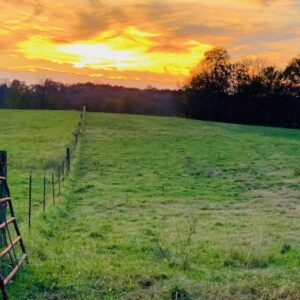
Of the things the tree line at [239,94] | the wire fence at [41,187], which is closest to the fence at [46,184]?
the wire fence at [41,187]

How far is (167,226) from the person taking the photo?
644 inches

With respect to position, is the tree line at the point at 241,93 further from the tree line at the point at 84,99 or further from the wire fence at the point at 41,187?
the wire fence at the point at 41,187

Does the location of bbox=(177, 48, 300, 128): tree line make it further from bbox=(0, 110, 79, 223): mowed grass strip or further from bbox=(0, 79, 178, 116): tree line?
bbox=(0, 110, 79, 223): mowed grass strip

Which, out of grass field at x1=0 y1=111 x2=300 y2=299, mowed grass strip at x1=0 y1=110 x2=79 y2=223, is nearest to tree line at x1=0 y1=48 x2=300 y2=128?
mowed grass strip at x1=0 y1=110 x2=79 y2=223

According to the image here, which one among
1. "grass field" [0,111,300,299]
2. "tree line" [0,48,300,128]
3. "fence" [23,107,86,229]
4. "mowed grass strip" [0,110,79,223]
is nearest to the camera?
"grass field" [0,111,300,299]

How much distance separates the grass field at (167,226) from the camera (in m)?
8.99

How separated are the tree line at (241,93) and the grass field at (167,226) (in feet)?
145

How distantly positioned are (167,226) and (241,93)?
249 ft

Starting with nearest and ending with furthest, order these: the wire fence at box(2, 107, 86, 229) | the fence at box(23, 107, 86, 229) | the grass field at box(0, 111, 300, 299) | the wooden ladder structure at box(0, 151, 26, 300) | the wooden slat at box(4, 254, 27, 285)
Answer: the wooden slat at box(4, 254, 27, 285) < the wooden ladder structure at box(0, 151, 26, 300) < the grass field at box(0, 111, 300, 299) < the wire fence at box(2, 107, 86, 229) < the fence at box(23, 107, 86, 229)

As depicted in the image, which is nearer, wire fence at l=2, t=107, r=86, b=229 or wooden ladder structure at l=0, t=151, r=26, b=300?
wooden ladder structure at l=0, t=151, r=26, b=300

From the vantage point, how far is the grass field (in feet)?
29.5

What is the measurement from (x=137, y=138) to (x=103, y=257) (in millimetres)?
41865

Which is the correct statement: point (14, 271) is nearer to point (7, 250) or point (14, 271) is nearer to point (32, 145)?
point (7, 250)

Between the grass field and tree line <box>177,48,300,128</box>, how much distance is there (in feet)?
145
